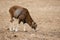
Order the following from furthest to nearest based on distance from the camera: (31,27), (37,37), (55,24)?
1. (55,24)
2. (31,27)
3. (37,37)

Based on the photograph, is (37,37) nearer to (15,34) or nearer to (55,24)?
(15,34)

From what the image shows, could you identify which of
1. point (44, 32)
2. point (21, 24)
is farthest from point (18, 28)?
point (44, 32)

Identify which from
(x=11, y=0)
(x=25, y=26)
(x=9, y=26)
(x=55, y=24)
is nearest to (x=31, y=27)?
(x=25, y=26)

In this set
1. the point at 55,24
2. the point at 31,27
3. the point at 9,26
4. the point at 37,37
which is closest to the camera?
the point at 37,37

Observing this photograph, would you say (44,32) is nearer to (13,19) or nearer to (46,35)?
(46,35)

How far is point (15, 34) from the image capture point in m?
8.68

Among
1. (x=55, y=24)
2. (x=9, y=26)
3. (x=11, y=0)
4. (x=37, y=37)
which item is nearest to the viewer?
(x=37, y=37)

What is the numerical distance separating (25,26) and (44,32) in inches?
32.7

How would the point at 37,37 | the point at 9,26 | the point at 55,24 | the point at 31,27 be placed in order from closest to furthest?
the point at 37,37
the point at 31,27
the point at 9,26
the point at 55,24

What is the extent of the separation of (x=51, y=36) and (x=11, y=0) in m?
11.1

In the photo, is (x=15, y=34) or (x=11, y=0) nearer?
(x=15, y=34)

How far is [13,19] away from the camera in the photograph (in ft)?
30.4

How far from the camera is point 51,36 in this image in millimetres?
8688

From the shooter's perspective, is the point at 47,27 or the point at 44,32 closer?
the point at 44,32
